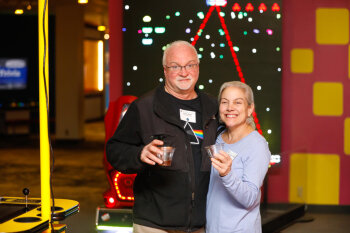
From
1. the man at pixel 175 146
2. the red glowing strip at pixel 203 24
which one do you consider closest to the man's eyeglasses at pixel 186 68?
the man at pixel 175 146

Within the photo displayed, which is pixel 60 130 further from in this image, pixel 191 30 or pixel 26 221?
pixel 26 221

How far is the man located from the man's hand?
121 mm

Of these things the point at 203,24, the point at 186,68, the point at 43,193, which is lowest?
the point at 43,193

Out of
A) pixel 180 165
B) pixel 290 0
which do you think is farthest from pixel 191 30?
pixel 180 165

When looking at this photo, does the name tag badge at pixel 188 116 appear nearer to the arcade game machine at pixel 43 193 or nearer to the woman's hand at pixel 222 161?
the woman's hand at pixel 222 161

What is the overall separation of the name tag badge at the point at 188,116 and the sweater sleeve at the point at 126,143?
206mm

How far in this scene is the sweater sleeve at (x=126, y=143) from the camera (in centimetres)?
279

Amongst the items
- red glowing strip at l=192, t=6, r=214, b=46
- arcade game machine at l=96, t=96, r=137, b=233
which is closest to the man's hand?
arcade game machine at l=96, t=96, r=137, b=233

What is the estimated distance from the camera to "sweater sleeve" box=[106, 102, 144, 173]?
2.79m

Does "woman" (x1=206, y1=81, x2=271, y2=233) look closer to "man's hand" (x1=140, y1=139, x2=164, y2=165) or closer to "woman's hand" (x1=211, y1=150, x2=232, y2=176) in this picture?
"woman's hand" (x1=211, y1=150, x2=232, y2=176)

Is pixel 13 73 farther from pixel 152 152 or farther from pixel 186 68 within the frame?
pixel 152 152

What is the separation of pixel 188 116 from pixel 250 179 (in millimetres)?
449

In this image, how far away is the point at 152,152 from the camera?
2525 mm

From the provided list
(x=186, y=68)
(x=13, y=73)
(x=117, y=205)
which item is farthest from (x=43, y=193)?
(x=13, y=73)
